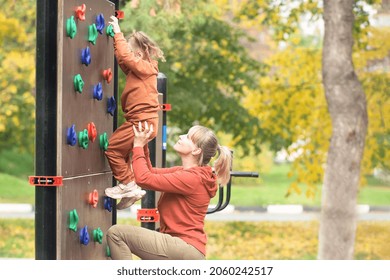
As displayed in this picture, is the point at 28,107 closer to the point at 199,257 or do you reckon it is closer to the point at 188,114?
the point at 188,114

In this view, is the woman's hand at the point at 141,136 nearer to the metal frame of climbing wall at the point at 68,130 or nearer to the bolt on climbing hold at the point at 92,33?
the metal frame of climbing wall at the point at 68,130

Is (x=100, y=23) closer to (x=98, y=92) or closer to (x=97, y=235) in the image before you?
(x=98, y=92)

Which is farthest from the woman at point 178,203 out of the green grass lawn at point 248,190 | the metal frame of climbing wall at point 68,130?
the green grass lawn at point 248,190

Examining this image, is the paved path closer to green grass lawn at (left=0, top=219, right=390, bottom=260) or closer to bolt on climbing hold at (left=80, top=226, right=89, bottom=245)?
green grass lawn at (left=0, top=219, right=390, bottom=260)

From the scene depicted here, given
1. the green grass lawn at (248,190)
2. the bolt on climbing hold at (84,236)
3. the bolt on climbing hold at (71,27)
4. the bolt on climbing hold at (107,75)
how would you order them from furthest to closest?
the green grass lawn at (248,190) < the bolt on climbing hold at (107,75) < the bolt on climbing hold at (84,236) < the bolt on climbing hold at (71,27)

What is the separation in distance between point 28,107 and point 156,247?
37.3 ft

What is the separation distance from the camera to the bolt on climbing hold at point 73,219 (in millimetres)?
4258

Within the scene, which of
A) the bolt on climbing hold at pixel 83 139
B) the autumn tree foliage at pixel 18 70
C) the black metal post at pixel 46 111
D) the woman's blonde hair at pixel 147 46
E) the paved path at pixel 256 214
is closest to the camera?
the black metal post at pixel 46 111

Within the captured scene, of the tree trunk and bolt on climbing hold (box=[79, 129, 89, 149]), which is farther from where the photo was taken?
the tree trunk

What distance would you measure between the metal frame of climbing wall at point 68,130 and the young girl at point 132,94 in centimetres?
11

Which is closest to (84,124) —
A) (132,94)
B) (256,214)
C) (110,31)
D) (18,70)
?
(132,94)

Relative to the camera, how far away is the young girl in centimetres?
470

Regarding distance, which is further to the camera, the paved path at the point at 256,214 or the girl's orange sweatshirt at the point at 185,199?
the paved path at the point at 256,214

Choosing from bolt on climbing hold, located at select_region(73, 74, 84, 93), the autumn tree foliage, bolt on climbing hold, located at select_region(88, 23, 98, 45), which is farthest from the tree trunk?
bolt on climbing hold, located at select_region(73, 74, 84, 93)
